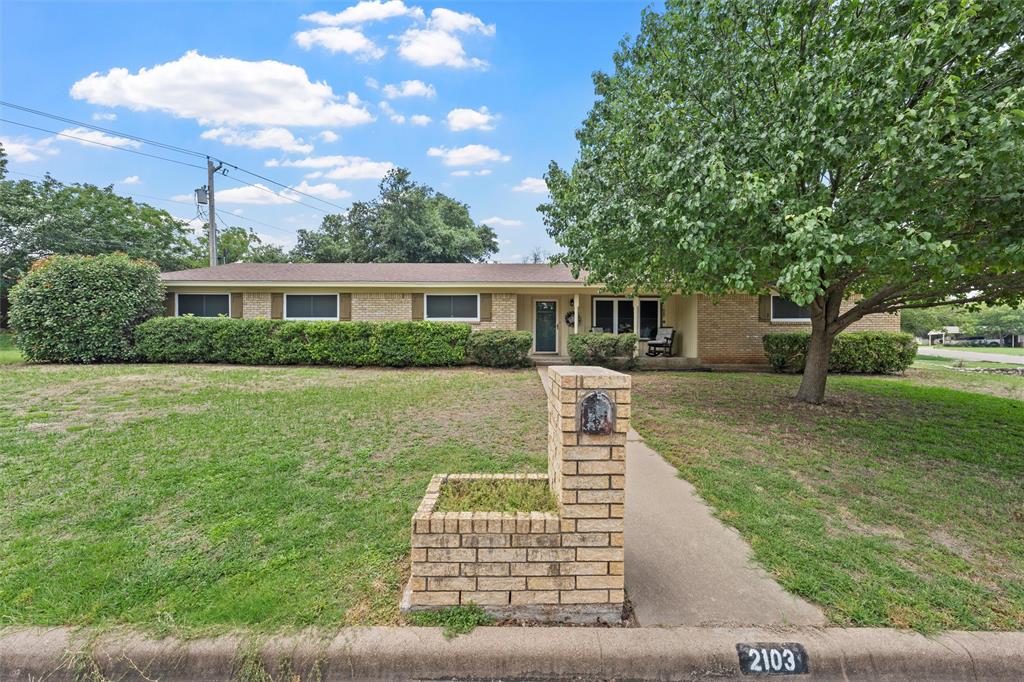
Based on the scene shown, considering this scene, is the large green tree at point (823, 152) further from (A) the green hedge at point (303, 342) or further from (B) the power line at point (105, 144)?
(B) the power line at point (105, 144)

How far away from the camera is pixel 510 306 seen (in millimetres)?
13297

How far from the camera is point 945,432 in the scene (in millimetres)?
5859

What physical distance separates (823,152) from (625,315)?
30.6ft

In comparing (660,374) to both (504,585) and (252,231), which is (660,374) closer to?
(504,585)

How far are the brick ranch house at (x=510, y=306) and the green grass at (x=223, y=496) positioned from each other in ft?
20.5

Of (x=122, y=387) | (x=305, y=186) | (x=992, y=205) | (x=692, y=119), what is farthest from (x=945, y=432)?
(x=305, y=186)

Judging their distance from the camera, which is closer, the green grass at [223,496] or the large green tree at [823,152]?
the green grass at [223,496]

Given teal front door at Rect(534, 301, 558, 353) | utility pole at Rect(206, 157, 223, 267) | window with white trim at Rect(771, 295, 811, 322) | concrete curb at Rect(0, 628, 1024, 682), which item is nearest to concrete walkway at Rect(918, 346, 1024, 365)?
window with white trim at Rect(771, 295, 811, 322)

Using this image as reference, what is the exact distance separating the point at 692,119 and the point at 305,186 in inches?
1132

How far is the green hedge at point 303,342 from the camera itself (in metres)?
11.6

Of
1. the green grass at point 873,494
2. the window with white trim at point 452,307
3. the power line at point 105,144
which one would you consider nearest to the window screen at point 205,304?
the window with white trim at point 452,307

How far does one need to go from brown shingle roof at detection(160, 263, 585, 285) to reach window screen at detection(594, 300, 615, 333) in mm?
1353

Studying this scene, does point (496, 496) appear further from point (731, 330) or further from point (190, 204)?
point (190, 204)

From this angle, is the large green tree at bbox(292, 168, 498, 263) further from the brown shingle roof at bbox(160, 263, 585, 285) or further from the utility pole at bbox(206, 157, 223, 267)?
the brown shingle roof at bbox(160, 263, 585, 285)
